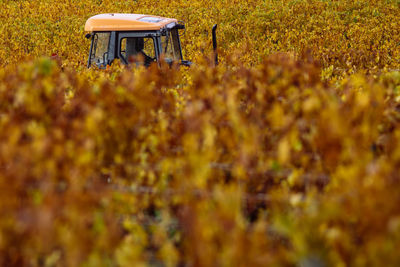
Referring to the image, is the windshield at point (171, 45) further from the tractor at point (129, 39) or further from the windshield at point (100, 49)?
the windshield at point (100, 49)

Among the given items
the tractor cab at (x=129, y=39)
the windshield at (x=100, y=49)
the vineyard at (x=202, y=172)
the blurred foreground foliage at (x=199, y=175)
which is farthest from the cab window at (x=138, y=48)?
the blurred foreground foliage at (x=199, y=175)

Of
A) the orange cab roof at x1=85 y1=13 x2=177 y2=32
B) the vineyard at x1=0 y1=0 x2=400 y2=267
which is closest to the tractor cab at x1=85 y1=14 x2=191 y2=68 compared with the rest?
the orange cab roof at x1=85 y1=13 x2=177 y2=32

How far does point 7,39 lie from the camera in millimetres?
16609

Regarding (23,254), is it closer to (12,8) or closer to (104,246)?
(104,246)

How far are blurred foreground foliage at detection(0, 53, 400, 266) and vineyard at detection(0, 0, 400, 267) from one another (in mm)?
11

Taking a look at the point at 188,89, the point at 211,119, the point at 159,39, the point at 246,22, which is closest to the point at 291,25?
the point at 246,22

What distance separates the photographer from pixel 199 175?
92.9 inches

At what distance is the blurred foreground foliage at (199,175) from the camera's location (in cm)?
197

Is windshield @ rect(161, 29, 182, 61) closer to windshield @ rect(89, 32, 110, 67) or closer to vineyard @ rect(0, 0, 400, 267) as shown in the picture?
windshield @ rect(89, 32, 110, 67)

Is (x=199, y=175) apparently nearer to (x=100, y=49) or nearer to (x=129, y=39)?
(x=129, y=39)

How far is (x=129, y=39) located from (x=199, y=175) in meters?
7.50

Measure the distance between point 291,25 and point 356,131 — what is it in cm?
1586

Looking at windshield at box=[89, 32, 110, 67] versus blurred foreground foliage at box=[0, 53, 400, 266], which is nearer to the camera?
blurred foreground foliage at box=[0, 53, 400, 266]

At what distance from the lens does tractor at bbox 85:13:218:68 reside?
9.02 metres
